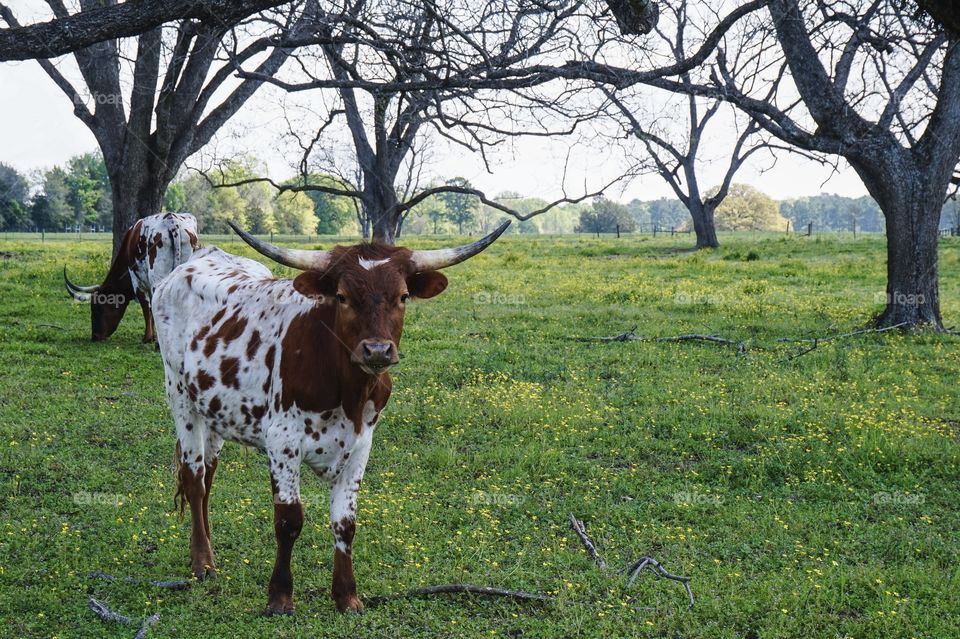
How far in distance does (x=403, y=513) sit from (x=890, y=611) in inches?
150

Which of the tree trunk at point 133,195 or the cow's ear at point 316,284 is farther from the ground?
the tree trunk at point 133,195

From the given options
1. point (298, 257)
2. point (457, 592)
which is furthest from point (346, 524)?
point (298, 257)

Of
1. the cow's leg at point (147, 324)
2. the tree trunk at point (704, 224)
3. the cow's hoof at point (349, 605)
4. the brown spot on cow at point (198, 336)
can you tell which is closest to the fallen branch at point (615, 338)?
the cow's leg at point (147, 324)

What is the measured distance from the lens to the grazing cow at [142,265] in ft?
43.4

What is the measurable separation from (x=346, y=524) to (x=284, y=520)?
0.40 meters

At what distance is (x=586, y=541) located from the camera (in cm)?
661

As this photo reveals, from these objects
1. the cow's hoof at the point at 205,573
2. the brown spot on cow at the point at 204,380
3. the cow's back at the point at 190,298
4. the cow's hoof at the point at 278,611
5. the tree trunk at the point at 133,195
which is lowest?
the cow's hoof at the point at 205,573

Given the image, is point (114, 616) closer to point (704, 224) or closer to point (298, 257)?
point (298, 257)

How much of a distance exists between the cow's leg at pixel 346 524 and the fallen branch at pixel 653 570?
194cm

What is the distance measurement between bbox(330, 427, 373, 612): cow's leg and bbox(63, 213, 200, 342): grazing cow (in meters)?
8.45

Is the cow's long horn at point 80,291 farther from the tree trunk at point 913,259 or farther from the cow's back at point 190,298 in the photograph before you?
the tree trunk at point 913,259

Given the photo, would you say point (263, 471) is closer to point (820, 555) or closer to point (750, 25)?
point (820, 555)

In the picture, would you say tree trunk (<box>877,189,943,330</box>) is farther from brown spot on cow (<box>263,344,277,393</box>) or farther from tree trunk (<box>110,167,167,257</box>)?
tree trunk (<box>110,167,167,257</box>)

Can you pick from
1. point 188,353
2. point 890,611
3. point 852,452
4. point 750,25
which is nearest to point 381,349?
point 188,353
